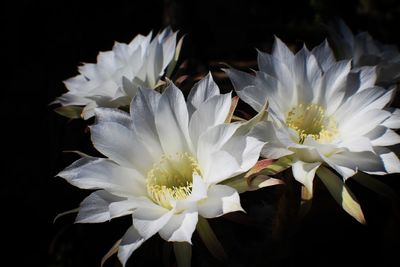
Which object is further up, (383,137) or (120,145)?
(120,145)

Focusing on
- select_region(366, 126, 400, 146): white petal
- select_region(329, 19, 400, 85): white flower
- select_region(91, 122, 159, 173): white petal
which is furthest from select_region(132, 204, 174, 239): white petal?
select_region(329, 19, 400, 85): white flower

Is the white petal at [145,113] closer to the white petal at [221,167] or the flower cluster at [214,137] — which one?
the flower cluster at [214,137]

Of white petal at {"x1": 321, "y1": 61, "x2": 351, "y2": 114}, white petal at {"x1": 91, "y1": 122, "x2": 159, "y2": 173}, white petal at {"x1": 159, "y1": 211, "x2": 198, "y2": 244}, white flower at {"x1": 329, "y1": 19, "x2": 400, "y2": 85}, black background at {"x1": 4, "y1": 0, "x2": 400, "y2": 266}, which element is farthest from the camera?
black background at {"x1": 4, "y1": 0, "x2": 400, "y2": 266}

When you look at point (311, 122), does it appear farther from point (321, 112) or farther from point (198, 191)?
point (198, 191)

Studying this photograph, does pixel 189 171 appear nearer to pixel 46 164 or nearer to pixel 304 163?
pixel 304 163

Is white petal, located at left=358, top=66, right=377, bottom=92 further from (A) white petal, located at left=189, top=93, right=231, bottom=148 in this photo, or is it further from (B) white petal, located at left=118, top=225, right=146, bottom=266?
(B) white petal, located at left=118, top=225, right=146, bottom=266

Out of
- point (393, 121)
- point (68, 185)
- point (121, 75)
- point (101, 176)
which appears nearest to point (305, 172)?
point (393, 121)
